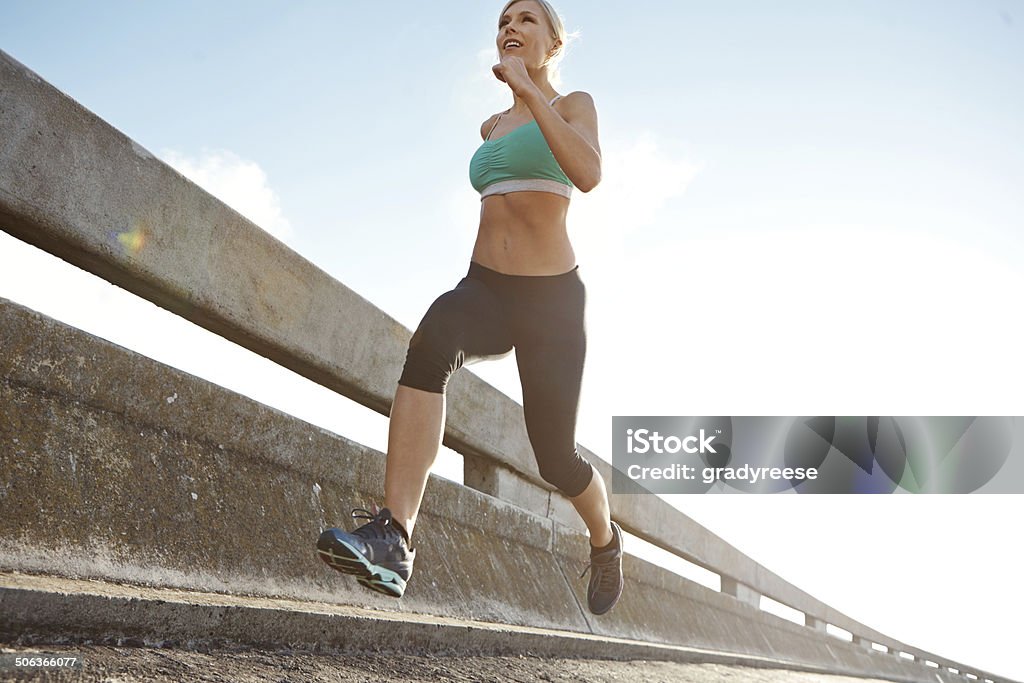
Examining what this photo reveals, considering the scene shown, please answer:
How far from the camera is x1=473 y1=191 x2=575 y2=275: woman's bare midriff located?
3217 millimetres

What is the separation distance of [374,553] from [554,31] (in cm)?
209

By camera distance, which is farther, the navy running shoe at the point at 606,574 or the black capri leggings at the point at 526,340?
the navy running shoe at the point at 606,574

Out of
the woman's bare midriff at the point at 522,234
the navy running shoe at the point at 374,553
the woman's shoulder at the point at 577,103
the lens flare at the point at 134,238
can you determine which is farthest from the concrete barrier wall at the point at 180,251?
the woman's shoulder at the point at 577,103

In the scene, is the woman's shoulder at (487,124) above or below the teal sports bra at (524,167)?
above

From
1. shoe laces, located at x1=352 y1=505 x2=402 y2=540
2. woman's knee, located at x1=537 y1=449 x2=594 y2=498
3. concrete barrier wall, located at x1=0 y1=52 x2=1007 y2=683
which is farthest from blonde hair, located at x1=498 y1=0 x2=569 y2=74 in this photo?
shoe laces, located at x1=352 y1=505 x2=402 y2=540

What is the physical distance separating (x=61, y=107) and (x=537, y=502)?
3.52m

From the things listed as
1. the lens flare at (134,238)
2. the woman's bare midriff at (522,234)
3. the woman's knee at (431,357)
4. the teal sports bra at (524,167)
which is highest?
the teal sports bra at (524,167)

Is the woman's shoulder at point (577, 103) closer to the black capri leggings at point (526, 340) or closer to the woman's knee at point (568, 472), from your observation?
the black capri leggings at point (526, 340)

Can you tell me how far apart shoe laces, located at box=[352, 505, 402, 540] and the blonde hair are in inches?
72.8

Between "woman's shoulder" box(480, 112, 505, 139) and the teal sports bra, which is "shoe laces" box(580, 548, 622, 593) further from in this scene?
"woman's shoulder" box(480, 112, 505, 139)

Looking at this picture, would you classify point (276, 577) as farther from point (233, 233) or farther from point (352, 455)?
point (233, 233)

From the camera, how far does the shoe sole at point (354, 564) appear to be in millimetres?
2365

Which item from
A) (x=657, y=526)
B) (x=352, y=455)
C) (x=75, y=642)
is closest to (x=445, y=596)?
(x=352, y=455)

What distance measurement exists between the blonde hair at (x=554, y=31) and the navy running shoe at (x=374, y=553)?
1854mm
